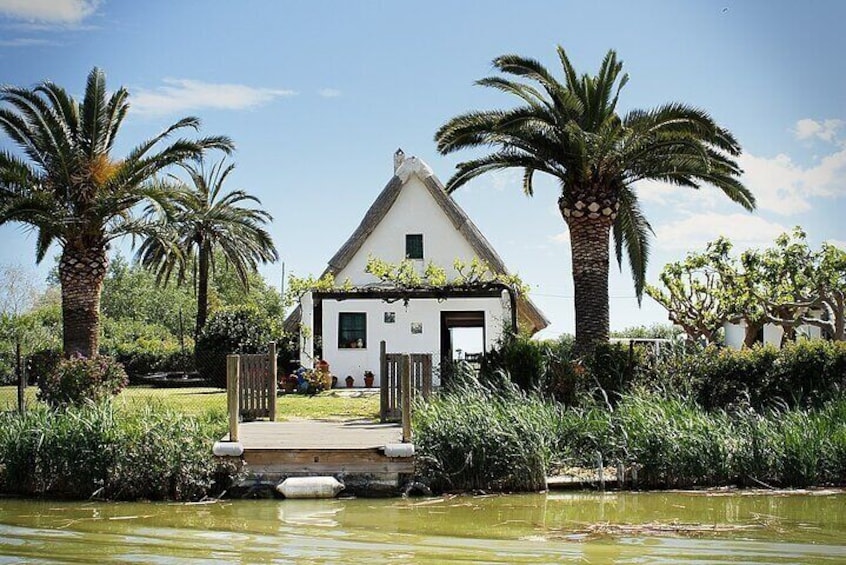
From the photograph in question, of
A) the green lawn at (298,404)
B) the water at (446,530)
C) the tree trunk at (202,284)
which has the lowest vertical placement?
the water at (446,530)

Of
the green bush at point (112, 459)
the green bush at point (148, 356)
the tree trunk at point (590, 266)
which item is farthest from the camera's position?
the green bush at point (148, 356)

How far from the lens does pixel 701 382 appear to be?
17500mm

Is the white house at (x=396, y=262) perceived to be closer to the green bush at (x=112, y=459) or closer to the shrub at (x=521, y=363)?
the shrub at (x=521, y=363)

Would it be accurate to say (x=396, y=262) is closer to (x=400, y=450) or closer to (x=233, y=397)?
(x=233, y=397)

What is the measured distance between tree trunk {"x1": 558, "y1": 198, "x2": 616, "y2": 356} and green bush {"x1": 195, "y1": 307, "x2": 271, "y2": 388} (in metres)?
14.6

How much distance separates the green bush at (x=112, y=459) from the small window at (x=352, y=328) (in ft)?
54.9

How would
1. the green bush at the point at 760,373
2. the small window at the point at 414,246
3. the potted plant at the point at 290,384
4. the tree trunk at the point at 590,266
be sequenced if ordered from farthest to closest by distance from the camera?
the small window at the point at 414,246, the potted plant at the point at 290,384, the tree trunk at the point at 590,266, the green bush at the point at 760,373

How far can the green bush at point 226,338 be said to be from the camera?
32188 mm

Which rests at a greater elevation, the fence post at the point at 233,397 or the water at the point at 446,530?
the fence post at the point at 233,397

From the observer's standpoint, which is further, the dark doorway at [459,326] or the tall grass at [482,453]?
the dark doorway at [459,326]

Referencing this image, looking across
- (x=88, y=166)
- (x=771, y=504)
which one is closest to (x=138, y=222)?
(x=88, y=166)

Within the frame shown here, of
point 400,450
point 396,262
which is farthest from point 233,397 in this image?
point 396,262

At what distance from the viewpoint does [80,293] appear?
21.9 m

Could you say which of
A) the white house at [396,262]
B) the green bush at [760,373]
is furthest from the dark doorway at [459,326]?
the green bush at [760,373]
